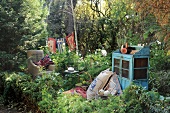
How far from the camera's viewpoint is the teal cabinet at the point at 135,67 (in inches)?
164

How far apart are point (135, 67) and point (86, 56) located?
2.94m

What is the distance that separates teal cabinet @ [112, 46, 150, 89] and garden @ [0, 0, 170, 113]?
37 centimetres

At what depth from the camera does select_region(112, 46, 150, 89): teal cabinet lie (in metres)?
4.16

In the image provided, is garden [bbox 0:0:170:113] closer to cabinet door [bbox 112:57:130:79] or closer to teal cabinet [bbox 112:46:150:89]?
teal cabinet [bbox 112:46:150:89]

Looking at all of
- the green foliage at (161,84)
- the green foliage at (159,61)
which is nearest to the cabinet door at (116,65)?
the green foliage at (161,84)

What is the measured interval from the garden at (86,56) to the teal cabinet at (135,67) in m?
0.37

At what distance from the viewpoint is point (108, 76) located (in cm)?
448

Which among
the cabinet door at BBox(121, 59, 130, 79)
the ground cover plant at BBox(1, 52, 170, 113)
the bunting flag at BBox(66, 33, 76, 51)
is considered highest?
the bunting flag at BBox(66, 33, 76, 51)

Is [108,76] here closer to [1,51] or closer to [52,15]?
[1,51]

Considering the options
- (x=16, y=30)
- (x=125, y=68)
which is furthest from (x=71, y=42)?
(x=125, y=68)

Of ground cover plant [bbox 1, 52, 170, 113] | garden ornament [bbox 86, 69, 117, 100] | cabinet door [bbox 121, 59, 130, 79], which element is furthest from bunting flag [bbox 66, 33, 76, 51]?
cabinet door [bbox 121, 59, 130, 79]

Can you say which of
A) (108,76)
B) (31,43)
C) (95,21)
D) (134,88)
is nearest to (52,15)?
(95,21)

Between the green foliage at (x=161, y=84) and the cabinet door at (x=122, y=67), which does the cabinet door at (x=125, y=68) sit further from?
the green foliage at (x=161, y=84)

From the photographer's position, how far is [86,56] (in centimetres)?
698
